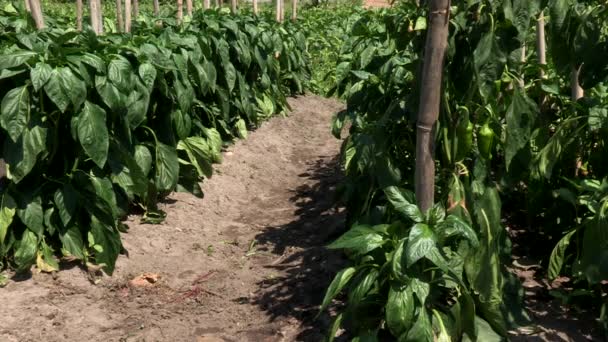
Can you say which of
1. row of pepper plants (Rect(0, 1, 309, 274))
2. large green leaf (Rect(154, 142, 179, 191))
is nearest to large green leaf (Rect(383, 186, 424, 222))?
row of pepper plants (Rect(0, 1, 309, 274))

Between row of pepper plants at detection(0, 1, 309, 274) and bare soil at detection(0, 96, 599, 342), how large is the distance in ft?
0.58

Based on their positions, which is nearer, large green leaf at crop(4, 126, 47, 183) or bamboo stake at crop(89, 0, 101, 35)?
large green leaf at crop(4, 126, 47, 183)

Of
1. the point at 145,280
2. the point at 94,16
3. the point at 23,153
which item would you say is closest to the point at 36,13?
the point at 94,16

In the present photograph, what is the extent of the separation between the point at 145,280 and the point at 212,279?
1.40 feet

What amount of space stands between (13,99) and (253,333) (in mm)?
1817

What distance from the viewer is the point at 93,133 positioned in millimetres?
3652

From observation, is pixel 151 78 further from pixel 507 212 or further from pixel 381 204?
pixel 507 212

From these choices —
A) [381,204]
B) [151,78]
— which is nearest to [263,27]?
[151,78]

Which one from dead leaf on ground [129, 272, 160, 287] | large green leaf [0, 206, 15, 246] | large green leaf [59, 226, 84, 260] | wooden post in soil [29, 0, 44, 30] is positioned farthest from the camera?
wooden post in soil [29, 0, 44, 30]


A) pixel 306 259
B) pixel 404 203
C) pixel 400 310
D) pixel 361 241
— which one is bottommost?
pixel 306 259

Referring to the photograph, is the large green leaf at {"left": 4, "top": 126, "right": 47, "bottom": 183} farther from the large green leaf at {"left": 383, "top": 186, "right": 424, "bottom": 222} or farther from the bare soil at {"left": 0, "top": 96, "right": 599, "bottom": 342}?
the large green leaf at {"left": 383, "top": 186, "right": 424, "bottom": 222}

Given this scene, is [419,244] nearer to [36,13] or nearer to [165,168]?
[165,168]

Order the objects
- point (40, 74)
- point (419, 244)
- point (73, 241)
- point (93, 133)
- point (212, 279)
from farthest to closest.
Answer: point (212, 279) → point (73, 241) → point (93, 133) → point (40, 74) → point (419, 244)

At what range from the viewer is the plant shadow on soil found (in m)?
3.53
